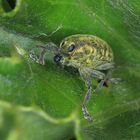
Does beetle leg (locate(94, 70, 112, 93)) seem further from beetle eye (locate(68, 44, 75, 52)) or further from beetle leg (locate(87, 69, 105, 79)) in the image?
beetle eye (locate(68, 44, 75, 52))

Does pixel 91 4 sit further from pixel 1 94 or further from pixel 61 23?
pixel 1 94

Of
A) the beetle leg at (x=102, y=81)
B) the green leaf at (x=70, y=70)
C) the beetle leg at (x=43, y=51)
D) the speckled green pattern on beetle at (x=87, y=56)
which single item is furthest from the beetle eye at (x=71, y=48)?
the beetle leg at (x=102, y=81)

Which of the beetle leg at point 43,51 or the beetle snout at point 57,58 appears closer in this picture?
the beetle leg at point 43,51

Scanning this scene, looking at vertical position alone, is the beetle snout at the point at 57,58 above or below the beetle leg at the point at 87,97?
above

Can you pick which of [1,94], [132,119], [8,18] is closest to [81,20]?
[8,18]

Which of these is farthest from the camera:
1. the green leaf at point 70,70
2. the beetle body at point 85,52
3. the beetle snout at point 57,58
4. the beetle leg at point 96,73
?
the beetle leg at point 96,73

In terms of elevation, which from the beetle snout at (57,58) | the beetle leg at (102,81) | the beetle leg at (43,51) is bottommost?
the beetle leg at (102,81)

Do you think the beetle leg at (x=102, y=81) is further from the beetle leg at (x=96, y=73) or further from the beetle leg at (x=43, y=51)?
the beetle leg at (x=43, y=51)

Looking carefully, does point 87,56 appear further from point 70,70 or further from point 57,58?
point 57,58

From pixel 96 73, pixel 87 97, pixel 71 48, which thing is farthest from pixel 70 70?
pixel 87 97
